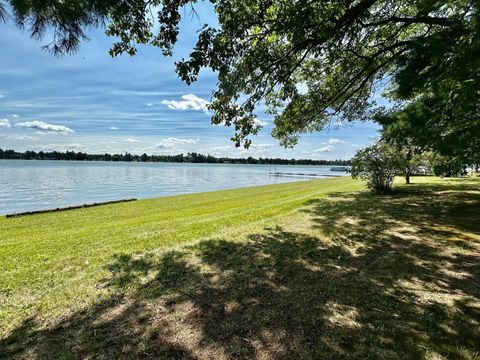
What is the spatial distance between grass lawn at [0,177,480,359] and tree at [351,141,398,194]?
5712mm

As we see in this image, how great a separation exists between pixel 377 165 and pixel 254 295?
423 inches

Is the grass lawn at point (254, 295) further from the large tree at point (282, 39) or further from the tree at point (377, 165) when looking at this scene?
the tree at point (377, 165)

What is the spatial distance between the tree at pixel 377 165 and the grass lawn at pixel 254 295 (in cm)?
571

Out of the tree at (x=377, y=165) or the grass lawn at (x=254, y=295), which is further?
the tree at (x=377, y=165)

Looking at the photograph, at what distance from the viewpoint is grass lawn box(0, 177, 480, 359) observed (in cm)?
301

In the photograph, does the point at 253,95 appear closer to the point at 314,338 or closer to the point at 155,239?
the point at 155,239

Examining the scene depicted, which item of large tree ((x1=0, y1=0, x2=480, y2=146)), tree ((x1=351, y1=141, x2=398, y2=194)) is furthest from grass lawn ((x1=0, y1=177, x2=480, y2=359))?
tree ((x1=351, y1=141, x2=398, y2=194))

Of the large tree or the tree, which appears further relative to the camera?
the tree

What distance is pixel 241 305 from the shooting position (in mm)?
3756

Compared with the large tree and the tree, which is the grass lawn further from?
the tree

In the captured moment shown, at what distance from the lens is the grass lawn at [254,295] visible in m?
3.01

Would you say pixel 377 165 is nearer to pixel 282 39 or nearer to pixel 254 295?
pixel 282 39

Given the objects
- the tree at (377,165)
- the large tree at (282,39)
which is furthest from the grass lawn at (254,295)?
the tree at (377,165)

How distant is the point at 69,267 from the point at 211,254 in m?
2.56
